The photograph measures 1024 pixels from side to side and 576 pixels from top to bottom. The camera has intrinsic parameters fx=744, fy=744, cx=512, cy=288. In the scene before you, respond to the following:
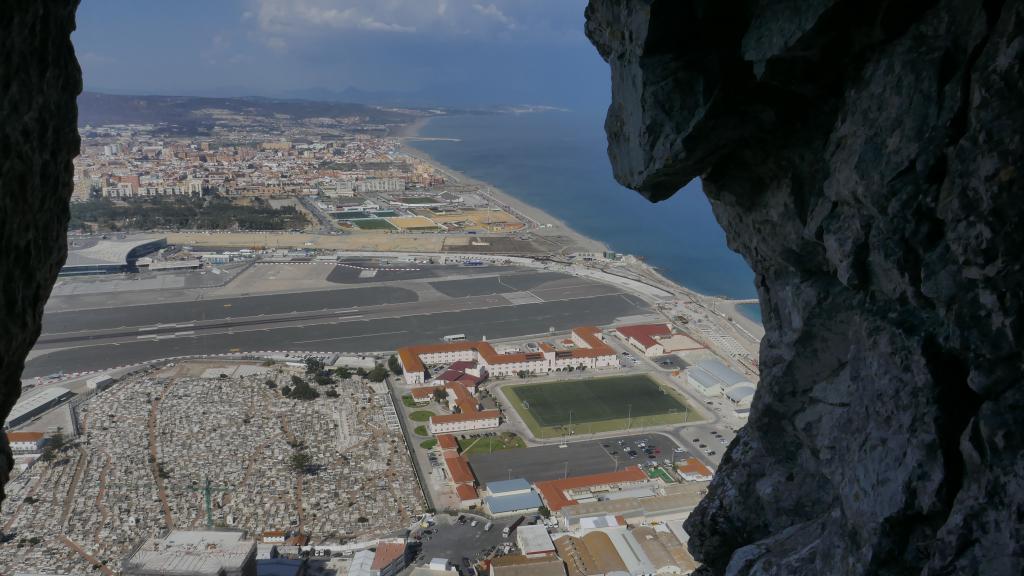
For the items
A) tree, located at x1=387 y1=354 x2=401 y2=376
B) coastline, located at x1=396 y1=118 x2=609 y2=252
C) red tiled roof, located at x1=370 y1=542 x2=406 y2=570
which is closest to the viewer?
red tiled roof, located at x1=370 y1=542 x2=406 y2=570

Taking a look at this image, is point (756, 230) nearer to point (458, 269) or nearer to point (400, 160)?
point (458, 269)

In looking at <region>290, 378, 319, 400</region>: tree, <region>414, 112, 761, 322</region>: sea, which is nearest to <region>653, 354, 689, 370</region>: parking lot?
<region>414, 112, 761, 322</region>: sea

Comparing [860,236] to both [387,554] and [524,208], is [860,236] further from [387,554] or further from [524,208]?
[524,208]

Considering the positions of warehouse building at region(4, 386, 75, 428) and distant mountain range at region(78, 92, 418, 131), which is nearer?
warehouse building at region(4, 386, 75, 428)

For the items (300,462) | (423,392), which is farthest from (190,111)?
(300,462)

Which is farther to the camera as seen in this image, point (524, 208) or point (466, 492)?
point (524, 208)

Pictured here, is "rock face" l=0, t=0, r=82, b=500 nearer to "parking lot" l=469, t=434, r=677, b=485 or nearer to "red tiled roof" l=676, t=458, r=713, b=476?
"parking lot" l=469, t=434, r=677, b=485

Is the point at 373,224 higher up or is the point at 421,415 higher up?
the point at 373,224

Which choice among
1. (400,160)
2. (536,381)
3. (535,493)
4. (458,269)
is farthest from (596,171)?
(535,493)
